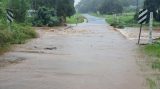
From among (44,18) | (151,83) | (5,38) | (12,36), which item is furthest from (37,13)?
(151,83)

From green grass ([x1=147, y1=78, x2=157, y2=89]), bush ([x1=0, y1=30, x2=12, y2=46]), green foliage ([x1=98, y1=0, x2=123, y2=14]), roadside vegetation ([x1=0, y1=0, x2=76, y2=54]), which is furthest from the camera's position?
green foliage ([x1=98, y1=0, x2=123, y2=14])

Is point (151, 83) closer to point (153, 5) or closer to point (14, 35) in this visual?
point (14, 35)

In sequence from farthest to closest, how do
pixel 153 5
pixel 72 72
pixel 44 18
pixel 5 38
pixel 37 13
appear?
1. pixel 153 5
2. pixel 37 13
3. pixel 44 18
4. pixel 5 38
5. pixel 72 72

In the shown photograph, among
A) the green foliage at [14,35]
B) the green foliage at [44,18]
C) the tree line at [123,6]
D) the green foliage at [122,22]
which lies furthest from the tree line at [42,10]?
the tree line at [123,6]

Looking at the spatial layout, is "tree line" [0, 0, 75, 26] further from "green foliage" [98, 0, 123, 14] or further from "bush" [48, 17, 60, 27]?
"green foliage" [98, 0, 123, 14]

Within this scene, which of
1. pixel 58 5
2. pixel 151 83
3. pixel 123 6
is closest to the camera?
pixel 151 83

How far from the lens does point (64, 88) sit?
34.2 feet

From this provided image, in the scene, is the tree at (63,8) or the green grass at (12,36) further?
the tree at (63,8)

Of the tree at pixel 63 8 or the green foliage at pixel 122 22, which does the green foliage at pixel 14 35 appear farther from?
the tree at pixel 63 8

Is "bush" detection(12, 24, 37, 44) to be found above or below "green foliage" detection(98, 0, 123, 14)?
above

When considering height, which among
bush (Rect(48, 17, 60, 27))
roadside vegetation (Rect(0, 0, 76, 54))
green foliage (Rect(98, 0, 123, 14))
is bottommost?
green foliage (Rect(98, 0, 123, 14))

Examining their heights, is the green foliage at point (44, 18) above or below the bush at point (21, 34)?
below

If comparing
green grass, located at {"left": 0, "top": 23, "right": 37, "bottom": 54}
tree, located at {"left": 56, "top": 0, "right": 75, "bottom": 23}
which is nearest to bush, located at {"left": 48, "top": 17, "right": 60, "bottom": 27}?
tree, located at {"left": 56, "top": 0, "right": 75, "bottom": 23}

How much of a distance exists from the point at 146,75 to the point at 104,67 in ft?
6.99
